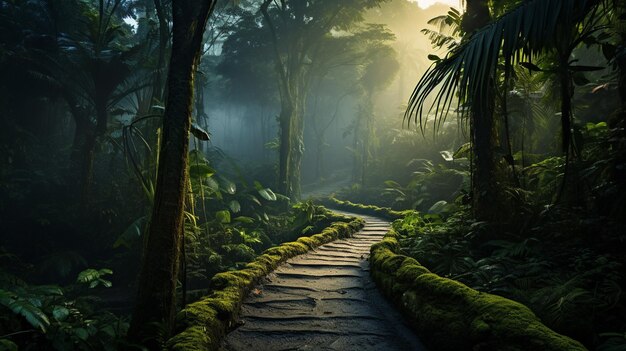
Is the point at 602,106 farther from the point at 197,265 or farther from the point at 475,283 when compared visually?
the point at 197,265

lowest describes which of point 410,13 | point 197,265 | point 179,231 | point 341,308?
point 197,265

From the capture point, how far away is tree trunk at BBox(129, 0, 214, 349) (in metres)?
3.28

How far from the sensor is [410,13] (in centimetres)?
2777

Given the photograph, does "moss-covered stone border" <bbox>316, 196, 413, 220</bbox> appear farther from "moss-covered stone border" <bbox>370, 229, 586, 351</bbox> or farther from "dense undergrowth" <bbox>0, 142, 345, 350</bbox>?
"moss-covered stone border" <bbox>370, 229, 586, 351</bbox>

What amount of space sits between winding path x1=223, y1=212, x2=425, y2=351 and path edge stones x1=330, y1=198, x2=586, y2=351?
23 centimetres

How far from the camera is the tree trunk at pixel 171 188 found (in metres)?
3.28

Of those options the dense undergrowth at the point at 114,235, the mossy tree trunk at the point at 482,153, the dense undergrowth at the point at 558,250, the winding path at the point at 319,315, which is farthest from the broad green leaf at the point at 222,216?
the mossy tree trunk at the point at 482,153

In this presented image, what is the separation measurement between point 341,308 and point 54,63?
13.5 meters

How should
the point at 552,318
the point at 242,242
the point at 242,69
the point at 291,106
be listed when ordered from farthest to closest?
the point at 242,69 → the point at 291,106 → the point at 242,242 → the point at 552,318

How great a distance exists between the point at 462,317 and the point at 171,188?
2847 mm

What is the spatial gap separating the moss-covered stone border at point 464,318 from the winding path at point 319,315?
9.8 inches

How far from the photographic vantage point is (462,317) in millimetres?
3281

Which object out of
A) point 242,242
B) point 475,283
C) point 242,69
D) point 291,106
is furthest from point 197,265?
point 242,69

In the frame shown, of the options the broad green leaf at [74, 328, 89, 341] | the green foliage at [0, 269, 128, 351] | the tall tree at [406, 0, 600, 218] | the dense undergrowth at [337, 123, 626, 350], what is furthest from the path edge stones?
the broad green leaf at [74, 328, 89, 341]
